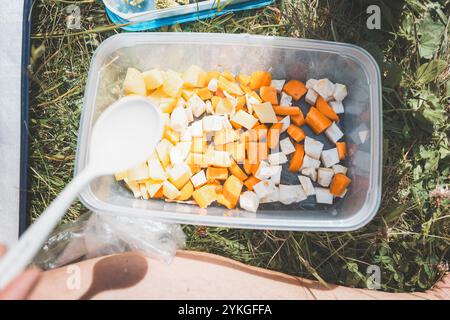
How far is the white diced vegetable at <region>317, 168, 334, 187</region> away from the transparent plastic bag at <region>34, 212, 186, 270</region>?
1.40ft

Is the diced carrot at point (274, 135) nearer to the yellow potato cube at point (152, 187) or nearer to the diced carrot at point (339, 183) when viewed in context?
the diced carrot at point (339, 183)

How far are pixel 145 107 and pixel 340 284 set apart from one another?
74 cm

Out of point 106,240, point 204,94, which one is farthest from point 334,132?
point 106,240

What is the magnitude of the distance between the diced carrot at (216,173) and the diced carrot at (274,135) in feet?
0.48

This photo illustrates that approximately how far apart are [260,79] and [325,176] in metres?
0.32

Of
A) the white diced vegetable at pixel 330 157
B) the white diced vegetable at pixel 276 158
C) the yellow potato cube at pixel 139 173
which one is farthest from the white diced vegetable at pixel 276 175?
the yellow potato cube at pixel 139 173

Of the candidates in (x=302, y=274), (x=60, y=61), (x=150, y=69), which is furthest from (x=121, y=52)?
(x=302, y=274)

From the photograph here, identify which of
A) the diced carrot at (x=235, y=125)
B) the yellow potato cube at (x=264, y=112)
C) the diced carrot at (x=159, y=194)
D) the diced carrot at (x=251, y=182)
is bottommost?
the diced carrot at (x=159, y=194)

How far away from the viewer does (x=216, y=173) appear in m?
1.14

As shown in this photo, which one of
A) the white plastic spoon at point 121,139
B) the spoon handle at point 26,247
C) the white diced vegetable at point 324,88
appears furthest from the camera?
the white diced vegetable at point 324,88

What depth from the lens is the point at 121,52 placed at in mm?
1157

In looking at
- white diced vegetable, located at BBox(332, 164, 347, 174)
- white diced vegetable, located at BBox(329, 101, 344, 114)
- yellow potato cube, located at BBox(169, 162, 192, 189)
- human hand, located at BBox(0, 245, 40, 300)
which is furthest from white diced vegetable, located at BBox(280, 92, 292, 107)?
human hand, located at BBox(0, 245, 40, 300)

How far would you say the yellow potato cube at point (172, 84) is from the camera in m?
1.16

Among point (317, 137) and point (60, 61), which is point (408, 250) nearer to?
point (317, 137)
